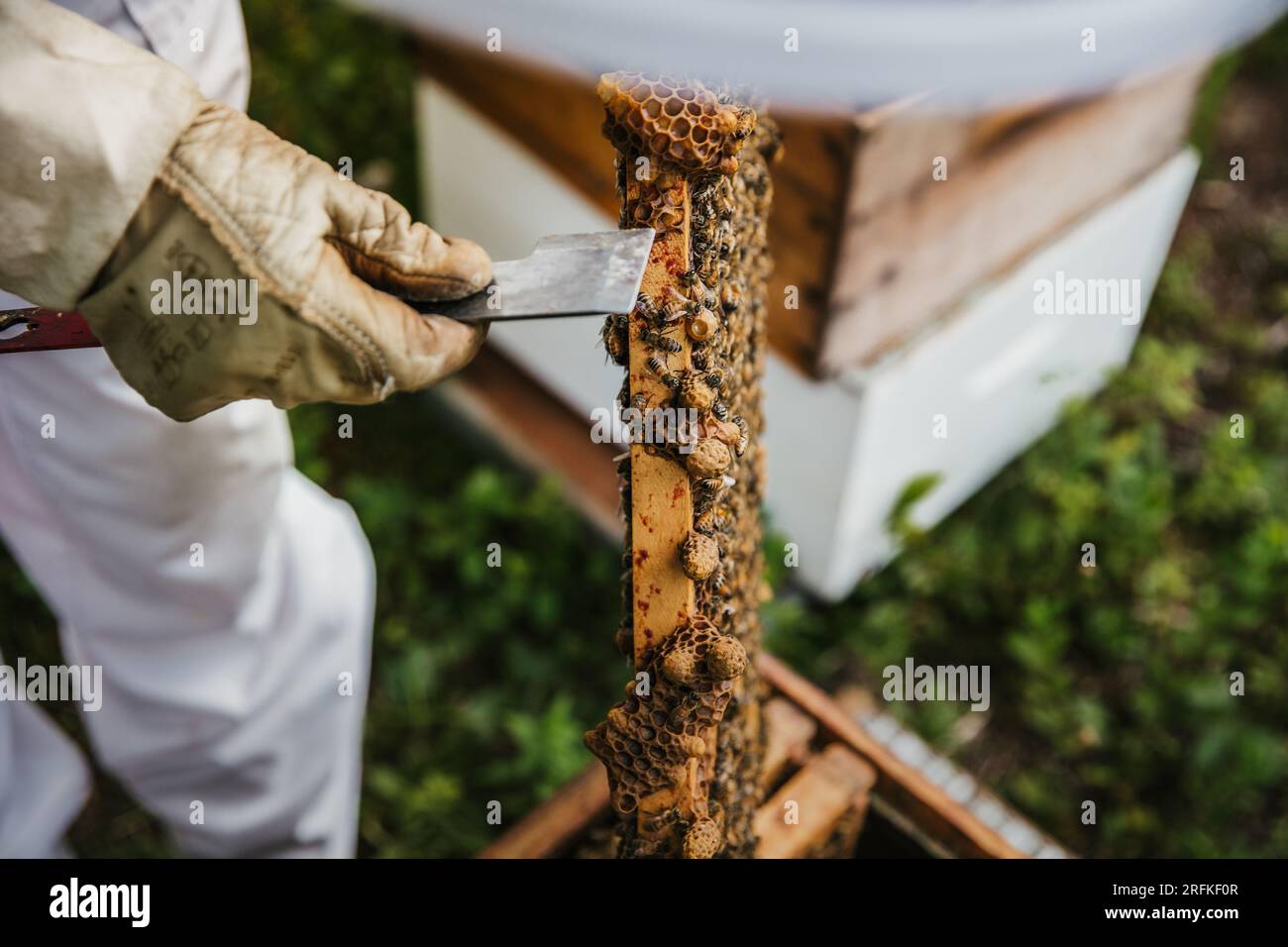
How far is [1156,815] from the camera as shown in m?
2.67

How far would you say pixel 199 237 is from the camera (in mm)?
1227

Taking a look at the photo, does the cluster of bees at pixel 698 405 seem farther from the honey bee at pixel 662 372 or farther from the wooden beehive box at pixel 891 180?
the wooden beehive box at pixel 891 180

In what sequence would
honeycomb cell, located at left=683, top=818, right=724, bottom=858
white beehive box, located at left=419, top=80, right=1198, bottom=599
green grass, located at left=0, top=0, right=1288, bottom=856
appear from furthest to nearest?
green grass, located at left=0, top=0, right=1288, bottom=856 < white beehive box, located at left=419, top=80, right=1198, bottom=599 < honeycomb cell, located at left=683, top=818, right=724, bottom=858

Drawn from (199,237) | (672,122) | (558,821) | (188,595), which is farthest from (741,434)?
(188,595)

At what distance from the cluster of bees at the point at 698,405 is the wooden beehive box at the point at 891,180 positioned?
2.35 feet

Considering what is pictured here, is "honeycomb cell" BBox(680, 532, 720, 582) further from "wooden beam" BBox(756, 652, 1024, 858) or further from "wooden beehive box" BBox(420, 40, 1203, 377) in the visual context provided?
"wooden beehive box" BBox(420, 40, 1203, 377)

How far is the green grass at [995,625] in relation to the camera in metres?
2.68

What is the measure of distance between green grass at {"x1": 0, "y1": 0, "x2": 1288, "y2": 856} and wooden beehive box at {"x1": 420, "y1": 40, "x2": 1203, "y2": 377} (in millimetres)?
582

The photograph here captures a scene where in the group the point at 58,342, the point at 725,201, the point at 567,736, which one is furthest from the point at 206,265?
the point at 567,736

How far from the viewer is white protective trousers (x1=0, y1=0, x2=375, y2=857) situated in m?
1.80

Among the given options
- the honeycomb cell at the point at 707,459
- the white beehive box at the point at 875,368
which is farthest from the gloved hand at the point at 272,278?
the white beehive box at the point at 875,368

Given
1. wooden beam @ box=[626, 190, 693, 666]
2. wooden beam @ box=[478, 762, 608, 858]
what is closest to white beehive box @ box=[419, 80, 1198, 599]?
wooden beam @ box=[478, 762, 608, 858]

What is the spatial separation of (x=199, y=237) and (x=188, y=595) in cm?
101
